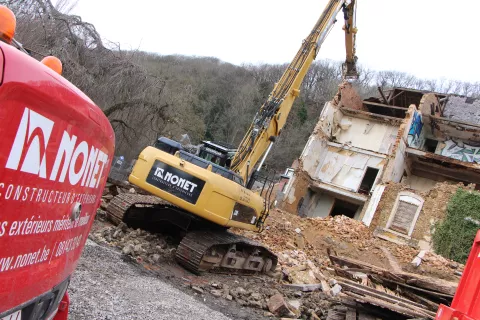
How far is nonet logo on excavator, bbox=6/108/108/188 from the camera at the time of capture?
1.74 m

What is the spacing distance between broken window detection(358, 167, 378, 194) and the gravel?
2324 centimetres

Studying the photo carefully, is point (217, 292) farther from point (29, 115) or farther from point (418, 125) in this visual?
point (418, 125)

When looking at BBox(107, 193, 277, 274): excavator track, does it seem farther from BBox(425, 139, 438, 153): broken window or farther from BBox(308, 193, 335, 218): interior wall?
BBox(425, 139, 438, 153): broken window

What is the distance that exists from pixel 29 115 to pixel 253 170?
897 centimetres

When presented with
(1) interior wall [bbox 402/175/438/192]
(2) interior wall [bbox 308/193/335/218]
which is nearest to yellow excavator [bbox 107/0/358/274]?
(2) interior wall [bbox 308/193/335/218]

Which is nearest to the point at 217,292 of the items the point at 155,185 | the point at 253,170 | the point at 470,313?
the point at 155,185

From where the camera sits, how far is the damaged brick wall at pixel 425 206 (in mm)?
21734

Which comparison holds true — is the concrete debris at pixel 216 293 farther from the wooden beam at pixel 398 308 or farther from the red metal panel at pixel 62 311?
the red metal panel at pixel 62 311

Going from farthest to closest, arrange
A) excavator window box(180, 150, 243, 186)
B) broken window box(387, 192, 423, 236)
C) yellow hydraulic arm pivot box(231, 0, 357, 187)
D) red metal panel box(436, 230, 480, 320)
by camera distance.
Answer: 1. broken window box(387, 192, 423, 236)
2. yellow hydraulic arm pivot box(231, 0, 357, 187)
3. excavator window box(180, 150, 243, 186)
4. red metal panel box(436, 230, 480, 320)

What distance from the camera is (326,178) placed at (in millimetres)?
29703

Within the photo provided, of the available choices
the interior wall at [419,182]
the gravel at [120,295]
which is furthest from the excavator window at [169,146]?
the interior wall at [419,182]

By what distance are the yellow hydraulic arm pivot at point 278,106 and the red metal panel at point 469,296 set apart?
18.9ft

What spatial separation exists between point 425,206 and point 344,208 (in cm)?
897

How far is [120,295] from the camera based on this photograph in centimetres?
588
